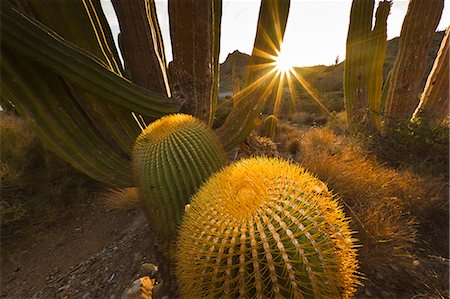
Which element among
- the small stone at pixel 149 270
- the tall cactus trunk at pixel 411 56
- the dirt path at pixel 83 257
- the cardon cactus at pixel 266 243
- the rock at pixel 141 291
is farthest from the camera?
the tall cactus trunk at pixel 411 56

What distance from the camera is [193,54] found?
2840 millimetres

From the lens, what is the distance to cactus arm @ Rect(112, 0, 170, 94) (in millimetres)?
2754

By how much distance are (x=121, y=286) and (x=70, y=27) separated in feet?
7.92

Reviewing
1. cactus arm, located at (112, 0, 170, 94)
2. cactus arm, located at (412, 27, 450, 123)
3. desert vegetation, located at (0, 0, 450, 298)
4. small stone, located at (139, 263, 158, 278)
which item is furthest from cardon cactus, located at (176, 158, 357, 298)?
cactus arm, located at (412, 27, 450, 123)

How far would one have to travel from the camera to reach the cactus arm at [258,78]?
3230 mm

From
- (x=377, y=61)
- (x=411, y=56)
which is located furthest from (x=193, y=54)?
(x=411, y=56)

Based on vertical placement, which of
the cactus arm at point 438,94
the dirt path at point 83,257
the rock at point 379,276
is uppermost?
the cactus arm at point 438,94

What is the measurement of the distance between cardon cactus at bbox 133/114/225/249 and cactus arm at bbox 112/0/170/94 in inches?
53.8

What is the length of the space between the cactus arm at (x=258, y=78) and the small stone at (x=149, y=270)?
165 cm

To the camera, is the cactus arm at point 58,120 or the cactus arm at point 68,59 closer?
the cactus arm at point 68,59

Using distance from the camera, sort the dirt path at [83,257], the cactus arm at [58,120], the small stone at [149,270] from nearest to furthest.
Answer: the cactus arm at [58,120]
the small stone at [149,270]
the dirt path at [83,257]

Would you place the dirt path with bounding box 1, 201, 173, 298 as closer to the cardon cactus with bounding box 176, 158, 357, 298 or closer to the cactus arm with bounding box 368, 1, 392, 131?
the cardon cactus with bounding box 176, 158, 357, 298

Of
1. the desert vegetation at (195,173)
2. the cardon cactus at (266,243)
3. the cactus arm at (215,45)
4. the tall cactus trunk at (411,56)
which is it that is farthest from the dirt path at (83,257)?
the tall cactus trunk at (411,56)

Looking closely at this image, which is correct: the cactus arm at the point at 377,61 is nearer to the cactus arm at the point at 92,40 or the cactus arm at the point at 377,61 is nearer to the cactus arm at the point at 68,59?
the cactus arm at the point at 68,59
